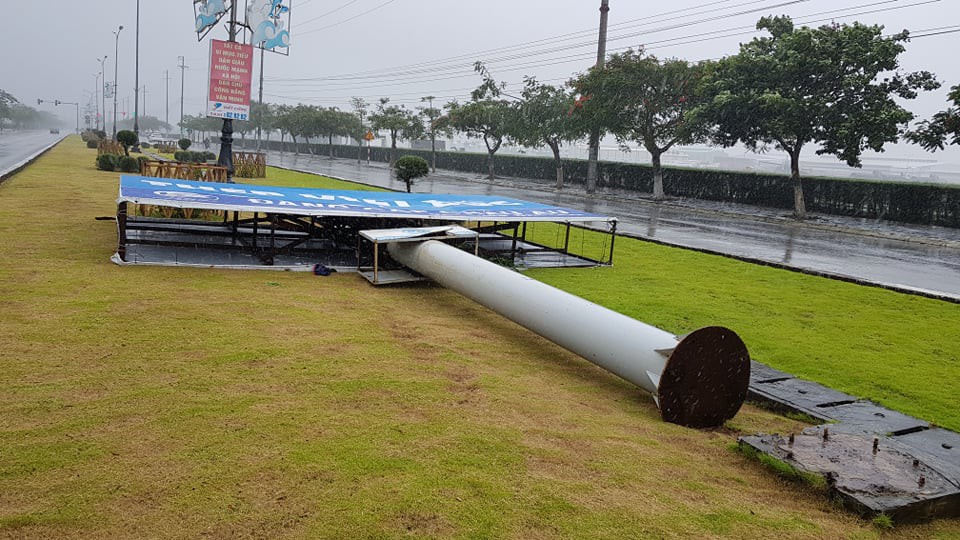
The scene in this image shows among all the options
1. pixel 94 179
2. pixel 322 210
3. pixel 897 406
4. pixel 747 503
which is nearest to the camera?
pixel 747 503

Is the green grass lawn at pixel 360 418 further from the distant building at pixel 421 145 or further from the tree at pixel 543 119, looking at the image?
the distant building at pixel 421 145

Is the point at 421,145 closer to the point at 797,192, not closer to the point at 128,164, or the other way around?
the point at 128,164

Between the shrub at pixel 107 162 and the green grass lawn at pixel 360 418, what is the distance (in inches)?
882

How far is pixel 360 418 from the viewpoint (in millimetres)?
4871

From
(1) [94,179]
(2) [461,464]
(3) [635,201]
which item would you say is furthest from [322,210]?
(3) [635,201]

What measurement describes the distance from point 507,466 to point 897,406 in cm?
396

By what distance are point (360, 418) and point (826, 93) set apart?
28.2 metres

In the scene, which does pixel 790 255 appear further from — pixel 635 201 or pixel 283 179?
pixel 283 179

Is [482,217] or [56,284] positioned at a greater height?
[482,217]

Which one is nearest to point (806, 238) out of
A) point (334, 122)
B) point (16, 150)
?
point (16, 150)

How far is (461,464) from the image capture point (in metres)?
4.26

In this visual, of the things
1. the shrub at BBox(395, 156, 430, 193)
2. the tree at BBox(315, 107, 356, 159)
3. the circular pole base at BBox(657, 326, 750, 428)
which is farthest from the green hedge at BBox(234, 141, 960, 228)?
the tree at BBox(315, 107, 356, 159)

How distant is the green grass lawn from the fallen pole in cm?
23

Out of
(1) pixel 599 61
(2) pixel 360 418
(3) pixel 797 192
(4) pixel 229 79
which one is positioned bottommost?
(2) pixel 360 418
